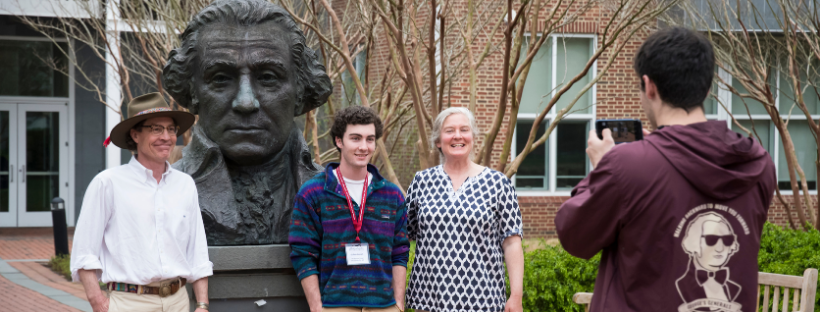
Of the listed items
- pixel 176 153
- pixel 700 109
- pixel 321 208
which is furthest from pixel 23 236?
pixel 700 109

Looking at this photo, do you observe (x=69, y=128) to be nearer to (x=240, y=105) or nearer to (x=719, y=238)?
(x=240, y=105)

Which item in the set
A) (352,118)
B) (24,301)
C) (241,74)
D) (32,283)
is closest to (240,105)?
(241,74)

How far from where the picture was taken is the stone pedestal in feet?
11.9

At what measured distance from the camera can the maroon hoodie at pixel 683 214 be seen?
6.89ft

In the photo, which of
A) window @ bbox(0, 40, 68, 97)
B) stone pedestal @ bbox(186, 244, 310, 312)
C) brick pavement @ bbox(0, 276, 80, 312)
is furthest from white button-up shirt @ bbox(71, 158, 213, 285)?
window @ bbox(0, 40, 68, 97)

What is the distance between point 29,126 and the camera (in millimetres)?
14133

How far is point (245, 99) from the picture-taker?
3605 millimetres

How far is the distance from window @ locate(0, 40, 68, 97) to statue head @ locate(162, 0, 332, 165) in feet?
38.0

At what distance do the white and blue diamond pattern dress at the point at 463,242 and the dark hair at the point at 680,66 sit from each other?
1.33 metres

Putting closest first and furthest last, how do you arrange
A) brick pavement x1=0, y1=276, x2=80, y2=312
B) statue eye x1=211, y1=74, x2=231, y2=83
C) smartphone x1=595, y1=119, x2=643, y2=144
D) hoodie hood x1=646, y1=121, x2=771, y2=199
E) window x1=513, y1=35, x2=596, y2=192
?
hoodie hood x1=646, y1=121, x2=771, y2=199 → smartphone x1=595, y1=119, x2=643, y2=144 → statue eye x1=211, y1=74, x2=231, y2=83 → brick pavement x1=0, y1=276, x2=80, y2=312 → window x1=513, y1=35, x2=596, y2=192

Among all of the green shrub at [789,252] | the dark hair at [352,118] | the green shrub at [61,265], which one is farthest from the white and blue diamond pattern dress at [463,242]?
the green shrub at [61,265]

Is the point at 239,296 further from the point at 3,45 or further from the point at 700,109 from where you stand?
the point at 3,45

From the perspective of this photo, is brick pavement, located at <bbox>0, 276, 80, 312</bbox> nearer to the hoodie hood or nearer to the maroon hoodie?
the maroon hoodie

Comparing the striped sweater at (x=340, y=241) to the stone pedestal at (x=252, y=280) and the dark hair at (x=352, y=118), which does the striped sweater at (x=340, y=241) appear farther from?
the stone pedestal at (x=252, y=280)
